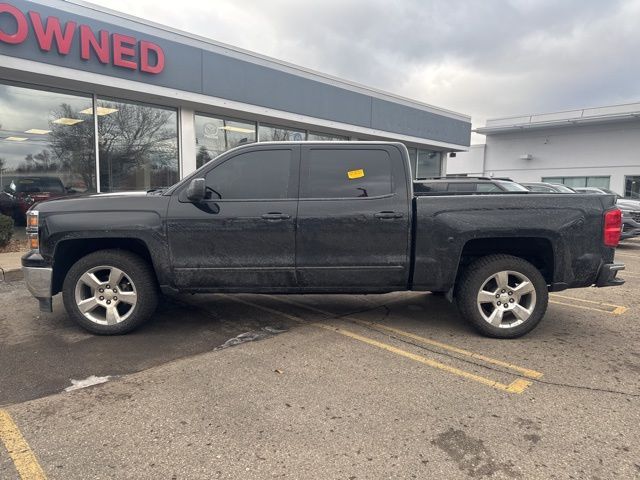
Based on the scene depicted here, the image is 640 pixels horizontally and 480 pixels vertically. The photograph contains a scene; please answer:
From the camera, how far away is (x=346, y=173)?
4723mm

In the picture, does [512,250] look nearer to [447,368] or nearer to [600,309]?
[447,368]

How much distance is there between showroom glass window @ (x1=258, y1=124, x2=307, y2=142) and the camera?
1391cm

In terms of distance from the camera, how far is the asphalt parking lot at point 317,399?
102 inches

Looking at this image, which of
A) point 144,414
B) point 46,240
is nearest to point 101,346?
point 46,240

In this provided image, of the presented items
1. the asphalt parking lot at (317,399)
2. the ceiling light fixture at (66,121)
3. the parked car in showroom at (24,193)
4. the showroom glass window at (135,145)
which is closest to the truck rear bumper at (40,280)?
the asphalt parking lot at (317,399)

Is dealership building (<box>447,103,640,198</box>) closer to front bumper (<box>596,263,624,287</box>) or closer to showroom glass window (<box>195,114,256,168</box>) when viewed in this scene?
showroom glass window (<box>195,114,256,168</box>)

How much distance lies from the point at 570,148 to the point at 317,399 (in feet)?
106

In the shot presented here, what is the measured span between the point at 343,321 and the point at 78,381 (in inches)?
107

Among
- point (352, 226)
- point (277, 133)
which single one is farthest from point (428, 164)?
point (352, 226)

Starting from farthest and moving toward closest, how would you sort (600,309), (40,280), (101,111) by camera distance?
(101,111) < (600,309) < (40,280)

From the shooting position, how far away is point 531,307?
15.1ft

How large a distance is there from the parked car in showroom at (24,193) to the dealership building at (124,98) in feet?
0.34

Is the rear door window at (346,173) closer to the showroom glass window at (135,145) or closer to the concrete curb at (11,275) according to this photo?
the concrete curb at (11,275)

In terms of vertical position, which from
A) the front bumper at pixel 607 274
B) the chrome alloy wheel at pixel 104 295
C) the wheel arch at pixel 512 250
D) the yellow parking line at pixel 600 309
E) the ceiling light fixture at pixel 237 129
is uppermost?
the ceiling light fixture at pixel 237 129
